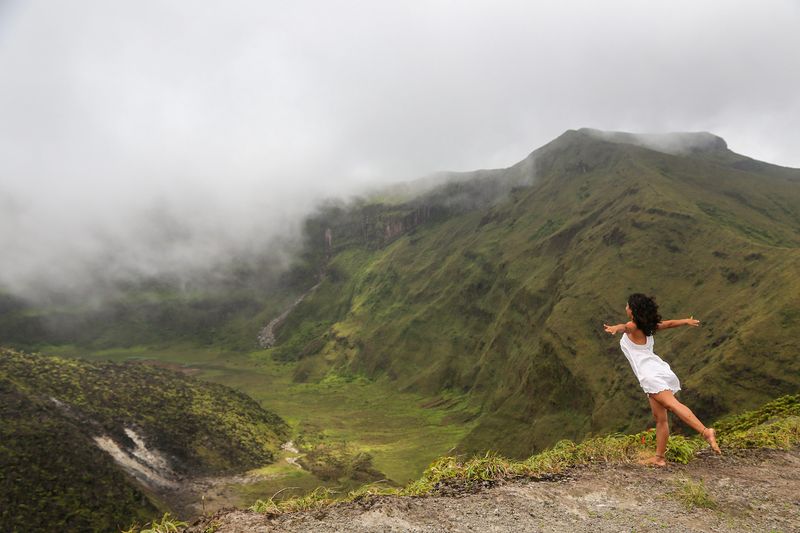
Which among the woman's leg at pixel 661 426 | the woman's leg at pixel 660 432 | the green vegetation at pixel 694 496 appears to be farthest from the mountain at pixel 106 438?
the green vegetation at pixel 694 496

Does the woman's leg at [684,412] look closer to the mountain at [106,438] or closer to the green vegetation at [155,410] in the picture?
the mountain at [106,438]

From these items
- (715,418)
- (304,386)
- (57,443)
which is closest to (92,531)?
(57,443)

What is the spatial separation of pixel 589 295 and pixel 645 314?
250 ft

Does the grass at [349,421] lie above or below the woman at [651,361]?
below

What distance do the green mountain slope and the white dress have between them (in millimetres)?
41183

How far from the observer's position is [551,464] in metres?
10.3

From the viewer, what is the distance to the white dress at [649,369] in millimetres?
9258

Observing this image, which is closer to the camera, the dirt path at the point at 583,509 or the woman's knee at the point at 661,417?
the dirt path at the point at 583,509

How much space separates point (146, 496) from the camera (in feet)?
139

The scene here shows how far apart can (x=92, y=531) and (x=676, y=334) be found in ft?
207

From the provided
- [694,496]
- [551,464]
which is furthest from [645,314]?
[551,464]

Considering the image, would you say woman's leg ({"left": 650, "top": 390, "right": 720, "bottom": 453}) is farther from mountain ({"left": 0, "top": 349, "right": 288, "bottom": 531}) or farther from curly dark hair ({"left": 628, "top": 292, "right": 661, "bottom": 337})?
mountain ({"left": 0, "top": 349, "right": 288, "bottom": 531})

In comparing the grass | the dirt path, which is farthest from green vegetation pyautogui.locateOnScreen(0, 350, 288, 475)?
the dirt path

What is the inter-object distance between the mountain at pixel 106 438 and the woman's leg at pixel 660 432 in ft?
129
